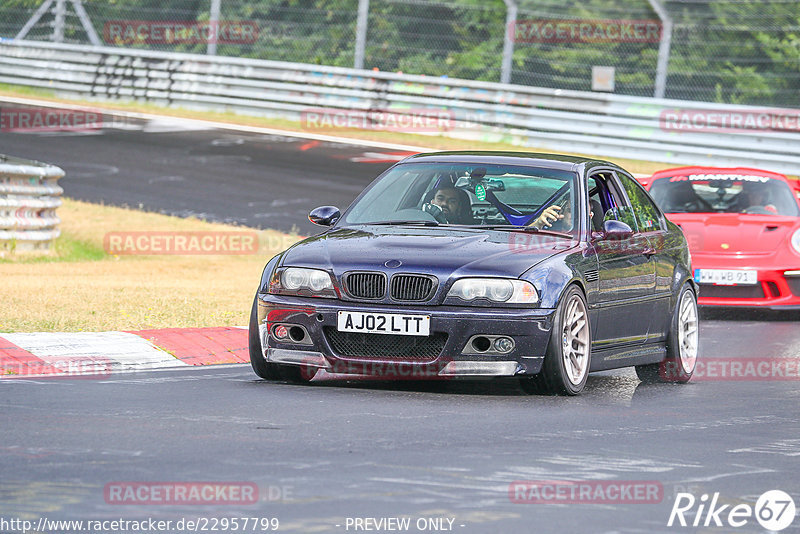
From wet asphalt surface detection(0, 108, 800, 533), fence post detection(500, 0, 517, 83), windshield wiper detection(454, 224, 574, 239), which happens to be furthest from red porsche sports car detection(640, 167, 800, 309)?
fence post detection(500, 0, 517, 83)

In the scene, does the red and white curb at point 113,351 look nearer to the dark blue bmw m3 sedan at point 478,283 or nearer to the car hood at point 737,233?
the dark blue bmw m3 sedan at point 478,283

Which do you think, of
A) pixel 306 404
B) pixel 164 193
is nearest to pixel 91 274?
pixel 164 193

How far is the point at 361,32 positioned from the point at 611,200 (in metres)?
18.0

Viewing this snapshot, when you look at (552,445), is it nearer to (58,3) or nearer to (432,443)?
(432,443)

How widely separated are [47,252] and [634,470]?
37.1 feet

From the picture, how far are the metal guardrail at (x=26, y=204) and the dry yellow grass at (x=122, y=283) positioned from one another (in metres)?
0.22

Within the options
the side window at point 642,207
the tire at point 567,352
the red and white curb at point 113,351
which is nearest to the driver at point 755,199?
the side window at point 642,207

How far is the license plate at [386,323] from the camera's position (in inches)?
324

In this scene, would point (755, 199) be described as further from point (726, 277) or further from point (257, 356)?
point (257, 356)

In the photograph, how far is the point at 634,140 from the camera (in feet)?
85.2

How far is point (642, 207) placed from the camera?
10508mm

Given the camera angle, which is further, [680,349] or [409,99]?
[409,99]

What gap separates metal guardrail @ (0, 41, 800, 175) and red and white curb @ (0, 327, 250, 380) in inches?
619

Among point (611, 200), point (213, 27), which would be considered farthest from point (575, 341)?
point (213, 27)
